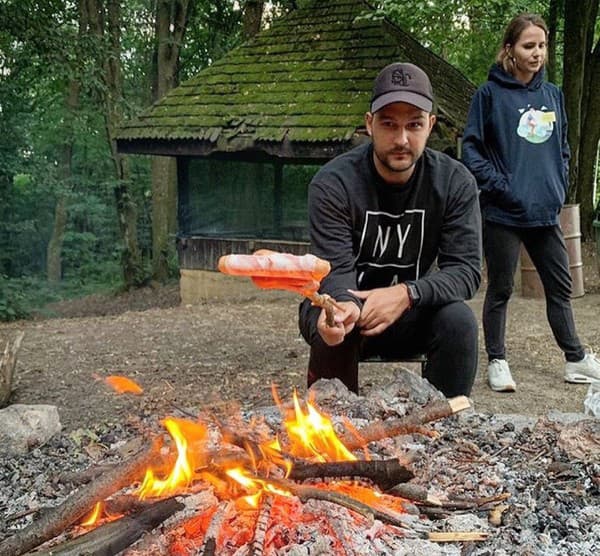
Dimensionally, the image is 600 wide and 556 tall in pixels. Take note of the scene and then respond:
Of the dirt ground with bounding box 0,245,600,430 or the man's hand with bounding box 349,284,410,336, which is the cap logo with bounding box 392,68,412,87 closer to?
the man's hand with bounding box 349,284,410,336

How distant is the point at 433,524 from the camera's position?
2359 mm

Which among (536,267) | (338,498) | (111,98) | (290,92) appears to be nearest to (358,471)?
(338,498)

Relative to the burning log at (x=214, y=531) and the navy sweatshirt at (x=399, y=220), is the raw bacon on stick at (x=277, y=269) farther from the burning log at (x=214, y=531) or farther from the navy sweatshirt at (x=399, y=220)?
the navy sweatshirt at (x=399, y=220)

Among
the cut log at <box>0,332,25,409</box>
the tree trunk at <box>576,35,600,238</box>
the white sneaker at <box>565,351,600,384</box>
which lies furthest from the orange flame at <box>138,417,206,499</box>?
the tree trunk at <box>576,35,600,238</box>

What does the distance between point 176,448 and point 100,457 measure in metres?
0.72

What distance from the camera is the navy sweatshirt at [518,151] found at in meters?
4.68

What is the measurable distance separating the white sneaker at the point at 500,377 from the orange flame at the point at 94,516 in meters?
3.47

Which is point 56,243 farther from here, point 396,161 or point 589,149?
point 396,161

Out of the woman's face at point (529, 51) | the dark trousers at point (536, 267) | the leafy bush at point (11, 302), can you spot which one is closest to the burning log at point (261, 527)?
the dark trousers at point (536, 267)

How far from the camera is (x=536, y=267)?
4848 millimetres

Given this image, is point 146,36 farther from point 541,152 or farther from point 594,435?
point 594,435

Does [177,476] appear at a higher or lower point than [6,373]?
higher

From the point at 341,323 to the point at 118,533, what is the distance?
129cm

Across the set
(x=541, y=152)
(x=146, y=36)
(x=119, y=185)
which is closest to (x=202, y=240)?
(x=119, y=185)
